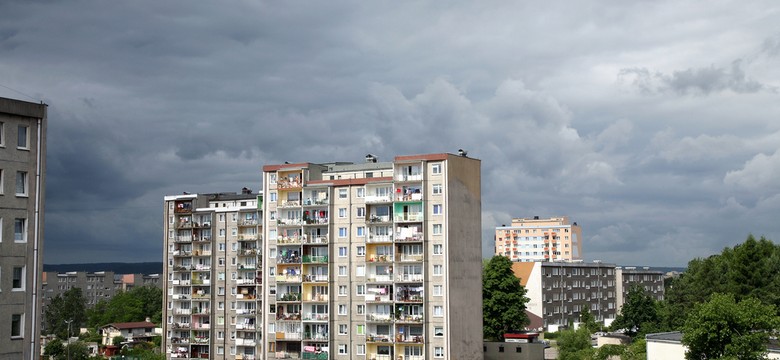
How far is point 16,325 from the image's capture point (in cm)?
4672

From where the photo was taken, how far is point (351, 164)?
115 meters

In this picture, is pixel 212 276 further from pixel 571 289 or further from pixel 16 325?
pixel 16 325

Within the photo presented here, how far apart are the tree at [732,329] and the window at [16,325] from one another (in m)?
43.8

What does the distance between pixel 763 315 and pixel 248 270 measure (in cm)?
8179

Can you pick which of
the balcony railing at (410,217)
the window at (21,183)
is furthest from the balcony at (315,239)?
the window at (21,183)

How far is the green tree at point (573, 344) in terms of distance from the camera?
113812 mm

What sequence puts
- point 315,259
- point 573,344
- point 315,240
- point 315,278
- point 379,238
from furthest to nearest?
1. point 573,344
2. point 315,240
3. point 315,259
4. point 315,278
5. point 379,238

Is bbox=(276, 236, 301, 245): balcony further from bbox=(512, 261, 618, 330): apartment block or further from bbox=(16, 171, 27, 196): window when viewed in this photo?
bbox=(16, 171, 27, 196): window

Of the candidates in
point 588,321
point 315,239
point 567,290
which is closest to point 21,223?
point 315,239

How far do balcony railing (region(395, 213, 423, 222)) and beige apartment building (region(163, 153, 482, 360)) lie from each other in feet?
0.39

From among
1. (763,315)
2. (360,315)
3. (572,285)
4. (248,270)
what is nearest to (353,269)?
(360,315)

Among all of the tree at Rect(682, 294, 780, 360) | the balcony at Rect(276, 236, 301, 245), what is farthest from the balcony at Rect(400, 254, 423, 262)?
the tree at Rect(682, 294, 780, 360)

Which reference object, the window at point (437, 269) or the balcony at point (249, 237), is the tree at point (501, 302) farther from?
the balcony at point (249, 237)

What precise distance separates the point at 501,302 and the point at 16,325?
85457 millimetres
